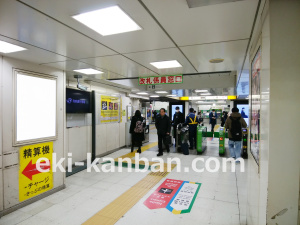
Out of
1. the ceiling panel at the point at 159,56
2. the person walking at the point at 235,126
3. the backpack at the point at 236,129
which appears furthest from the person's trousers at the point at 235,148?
the ceiling panel at the point at 159,56

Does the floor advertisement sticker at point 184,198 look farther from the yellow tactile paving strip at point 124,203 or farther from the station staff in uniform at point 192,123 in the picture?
the station staff in uniform at point 192,123

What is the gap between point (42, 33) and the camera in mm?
2180

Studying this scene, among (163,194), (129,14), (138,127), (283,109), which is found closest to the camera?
(283,109)

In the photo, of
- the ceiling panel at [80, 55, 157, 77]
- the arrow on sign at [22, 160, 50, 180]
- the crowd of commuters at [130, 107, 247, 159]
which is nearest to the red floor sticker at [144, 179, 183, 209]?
the arrow on sign at [22, 160, 50, 180]

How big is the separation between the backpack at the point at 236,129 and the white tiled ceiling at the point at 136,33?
272 cm

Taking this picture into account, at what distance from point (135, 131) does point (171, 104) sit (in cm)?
581

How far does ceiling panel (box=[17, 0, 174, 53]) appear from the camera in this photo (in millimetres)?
1540

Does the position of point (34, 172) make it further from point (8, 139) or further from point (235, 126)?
point (235, 126)

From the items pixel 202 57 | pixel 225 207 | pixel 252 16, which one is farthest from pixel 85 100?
pixel 252 16

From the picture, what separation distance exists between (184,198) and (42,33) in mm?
3402

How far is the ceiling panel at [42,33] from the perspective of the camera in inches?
67.1

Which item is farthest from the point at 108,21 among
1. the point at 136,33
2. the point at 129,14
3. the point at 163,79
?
the point at 163,79

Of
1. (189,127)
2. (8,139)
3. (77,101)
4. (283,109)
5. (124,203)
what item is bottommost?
(124,203)

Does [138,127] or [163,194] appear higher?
[138,127]
